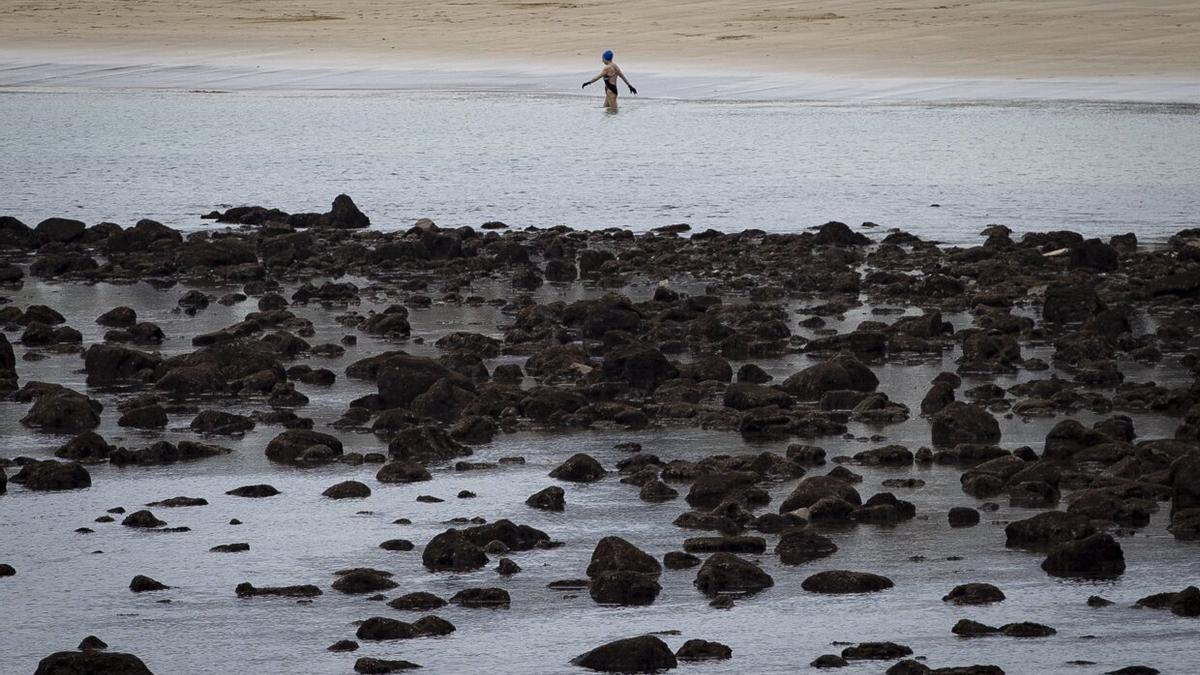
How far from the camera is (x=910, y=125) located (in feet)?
130

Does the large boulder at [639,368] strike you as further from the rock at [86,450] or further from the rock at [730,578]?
the rock at [730,578]

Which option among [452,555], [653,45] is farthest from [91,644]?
[653,45]

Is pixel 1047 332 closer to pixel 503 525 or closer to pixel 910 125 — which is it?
pixel 503 525

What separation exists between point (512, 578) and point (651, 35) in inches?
1907

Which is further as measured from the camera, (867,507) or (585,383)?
(585,383)

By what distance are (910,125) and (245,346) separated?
86.8ft

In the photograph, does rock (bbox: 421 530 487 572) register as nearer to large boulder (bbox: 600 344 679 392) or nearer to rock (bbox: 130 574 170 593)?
rock (bbox: 130 574 170 593)

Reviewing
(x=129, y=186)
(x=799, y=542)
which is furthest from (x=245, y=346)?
(x=129, y=186)

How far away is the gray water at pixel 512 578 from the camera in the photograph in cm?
848

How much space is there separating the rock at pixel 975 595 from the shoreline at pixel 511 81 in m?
33.7

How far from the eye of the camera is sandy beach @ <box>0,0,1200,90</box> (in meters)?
49.1

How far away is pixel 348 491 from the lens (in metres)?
11.4

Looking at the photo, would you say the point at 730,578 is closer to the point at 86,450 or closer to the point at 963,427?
the point at 963,427

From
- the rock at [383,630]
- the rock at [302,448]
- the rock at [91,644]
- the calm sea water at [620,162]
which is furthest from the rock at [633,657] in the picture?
the calm sea water at [620,162]
